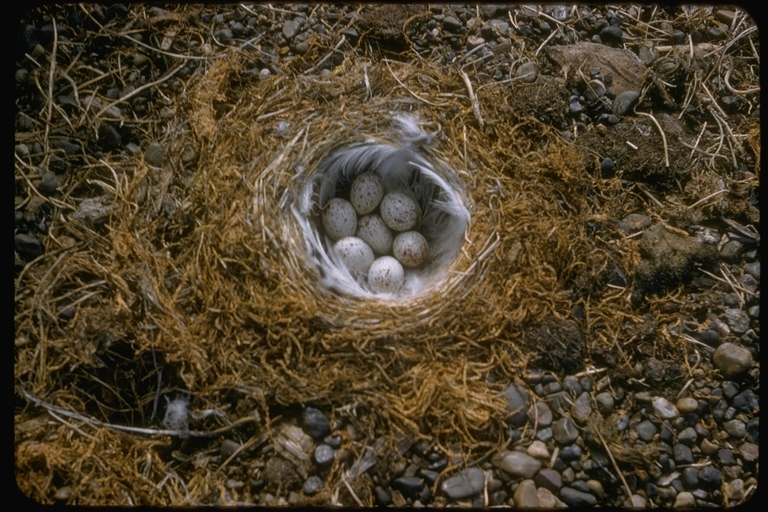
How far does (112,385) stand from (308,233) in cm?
90

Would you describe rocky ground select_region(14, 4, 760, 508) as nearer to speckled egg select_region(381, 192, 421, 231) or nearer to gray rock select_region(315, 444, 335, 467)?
gray rock select_region(315, 444, 335, 467)

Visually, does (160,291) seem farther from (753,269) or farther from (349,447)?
(753,269)

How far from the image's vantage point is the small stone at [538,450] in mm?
1953

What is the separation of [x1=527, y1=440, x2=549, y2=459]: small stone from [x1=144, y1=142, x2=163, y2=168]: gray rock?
5.86 ft

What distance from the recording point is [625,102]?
2.43 m

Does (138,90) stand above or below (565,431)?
above

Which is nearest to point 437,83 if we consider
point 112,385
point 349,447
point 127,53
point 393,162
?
point 393,162

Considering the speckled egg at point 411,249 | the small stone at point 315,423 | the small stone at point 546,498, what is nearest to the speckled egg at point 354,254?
the speckled egg at point 411,249

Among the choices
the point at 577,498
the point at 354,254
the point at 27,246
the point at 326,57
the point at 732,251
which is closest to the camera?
the point at 577,498

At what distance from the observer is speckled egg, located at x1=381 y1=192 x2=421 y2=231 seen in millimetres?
2369

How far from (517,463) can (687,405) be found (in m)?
0.66

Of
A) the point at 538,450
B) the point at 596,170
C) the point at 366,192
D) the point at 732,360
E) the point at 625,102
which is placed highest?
the point at 625,102

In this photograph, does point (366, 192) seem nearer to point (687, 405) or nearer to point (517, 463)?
point (517, 463)

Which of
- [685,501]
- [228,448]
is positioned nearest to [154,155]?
[228,448]
